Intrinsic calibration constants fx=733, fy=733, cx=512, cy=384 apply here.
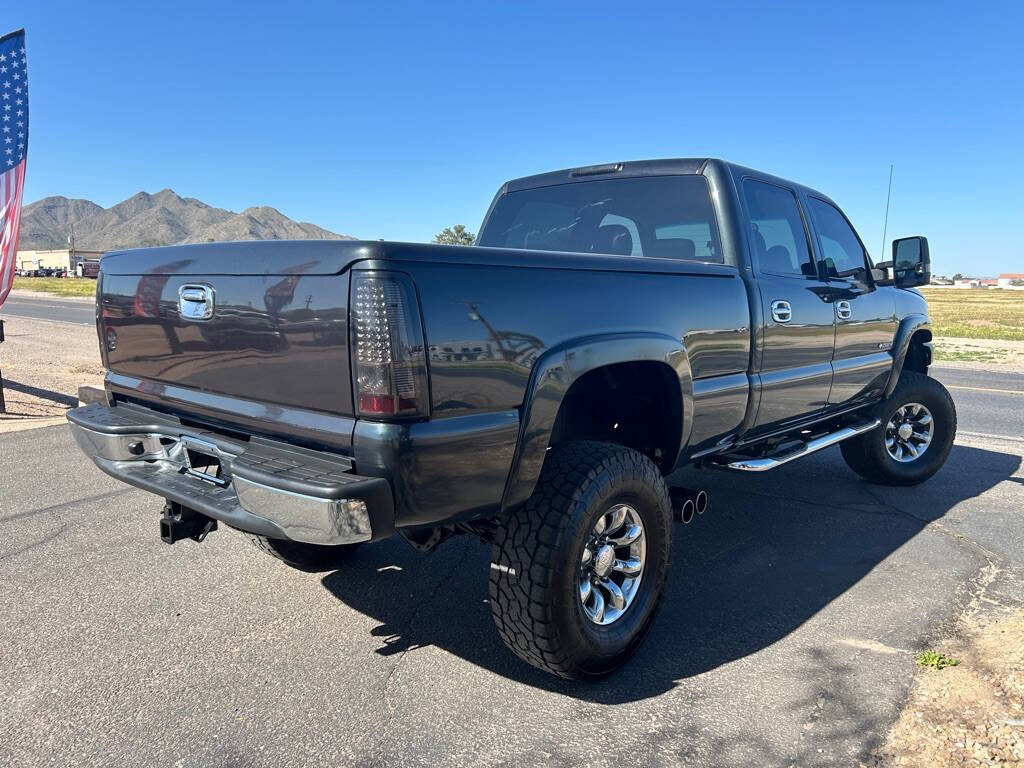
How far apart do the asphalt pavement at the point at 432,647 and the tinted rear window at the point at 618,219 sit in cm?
172

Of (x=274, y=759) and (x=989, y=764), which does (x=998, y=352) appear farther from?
(x=274, y=759)

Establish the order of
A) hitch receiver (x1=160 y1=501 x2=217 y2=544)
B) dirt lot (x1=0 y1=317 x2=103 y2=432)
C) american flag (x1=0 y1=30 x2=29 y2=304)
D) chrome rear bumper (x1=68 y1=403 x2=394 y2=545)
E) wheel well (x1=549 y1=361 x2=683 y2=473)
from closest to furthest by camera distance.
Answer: chrome rear bumper (x1=68 y1=403 x2=394 y2=545) → hitch receiver (x1=160 y1=501 x2=217 y2=544) → wheel well (x1=549 y1=361 x2=683 y2=473) → american flag (x1=0 y1=30 x2=29 y2=304) → dirt lot (x1=0 y1=317 x2=103 y2=432)

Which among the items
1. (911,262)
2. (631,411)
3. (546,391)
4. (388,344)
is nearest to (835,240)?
(911,262)

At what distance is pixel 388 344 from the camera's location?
211 centimetres

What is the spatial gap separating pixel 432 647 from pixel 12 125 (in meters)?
7.00

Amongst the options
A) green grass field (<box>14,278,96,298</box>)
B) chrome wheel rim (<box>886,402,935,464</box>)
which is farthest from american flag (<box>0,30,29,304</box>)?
green grass field (<box>14,278,96,298</box>)

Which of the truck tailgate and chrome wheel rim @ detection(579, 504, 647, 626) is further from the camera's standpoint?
chrome wheel rim @ detection(579, 504, 647, 626)

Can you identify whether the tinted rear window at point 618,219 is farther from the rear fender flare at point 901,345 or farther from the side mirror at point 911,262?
the rear fender flare at point 901,345

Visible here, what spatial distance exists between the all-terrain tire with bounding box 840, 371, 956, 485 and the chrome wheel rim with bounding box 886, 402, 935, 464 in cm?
3

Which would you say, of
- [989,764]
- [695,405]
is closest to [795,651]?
[989,764]

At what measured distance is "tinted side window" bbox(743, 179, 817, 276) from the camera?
398cm

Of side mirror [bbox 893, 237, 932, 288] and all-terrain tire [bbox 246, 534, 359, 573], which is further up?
side mirror [bbox 893, 237, 932, 288]

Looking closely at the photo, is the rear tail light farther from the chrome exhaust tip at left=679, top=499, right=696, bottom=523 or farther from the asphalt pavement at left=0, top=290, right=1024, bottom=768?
the chrome exhaust tip at left=679, top=499, right=696, bottom=523

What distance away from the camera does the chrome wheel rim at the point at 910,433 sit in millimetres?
5523
